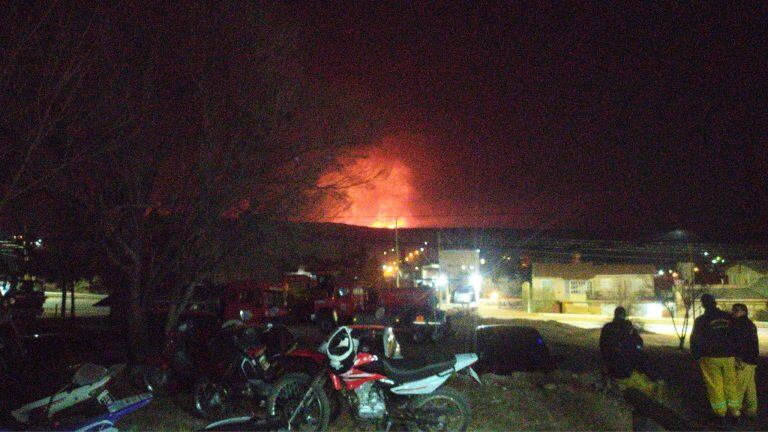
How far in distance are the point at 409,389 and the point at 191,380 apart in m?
4.33

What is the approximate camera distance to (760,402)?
9.82 m

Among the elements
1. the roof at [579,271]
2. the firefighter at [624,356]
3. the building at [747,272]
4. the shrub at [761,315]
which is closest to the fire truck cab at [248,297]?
the firefighter at [624,356]

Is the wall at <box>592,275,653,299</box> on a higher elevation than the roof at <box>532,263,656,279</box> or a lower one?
lower

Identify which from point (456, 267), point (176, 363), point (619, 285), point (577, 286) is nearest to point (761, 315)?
point (619, 285)

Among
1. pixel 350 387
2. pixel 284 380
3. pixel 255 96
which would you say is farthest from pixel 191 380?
pixel 255 96

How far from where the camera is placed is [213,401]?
790cm

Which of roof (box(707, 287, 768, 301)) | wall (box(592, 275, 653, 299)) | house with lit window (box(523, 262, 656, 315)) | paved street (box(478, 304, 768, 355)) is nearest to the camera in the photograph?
paved street (box(478, 304, 768, 355))

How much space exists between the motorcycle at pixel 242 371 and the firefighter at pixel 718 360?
16.6ft

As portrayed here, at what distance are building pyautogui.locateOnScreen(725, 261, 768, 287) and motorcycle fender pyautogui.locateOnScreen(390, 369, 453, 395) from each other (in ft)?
178

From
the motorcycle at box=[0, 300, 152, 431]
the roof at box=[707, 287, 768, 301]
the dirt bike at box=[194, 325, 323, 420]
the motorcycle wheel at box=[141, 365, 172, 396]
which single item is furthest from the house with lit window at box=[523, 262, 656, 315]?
the motorcycle at box=[0, 300, 152, 431]

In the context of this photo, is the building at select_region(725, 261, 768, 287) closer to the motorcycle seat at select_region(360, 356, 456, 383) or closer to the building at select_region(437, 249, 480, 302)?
the building at select_region(437, 249, 480, 302)

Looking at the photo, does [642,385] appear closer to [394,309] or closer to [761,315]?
[394,309]

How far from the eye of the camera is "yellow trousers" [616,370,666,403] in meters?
8.24

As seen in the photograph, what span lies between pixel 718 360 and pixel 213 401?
6.54 meters
